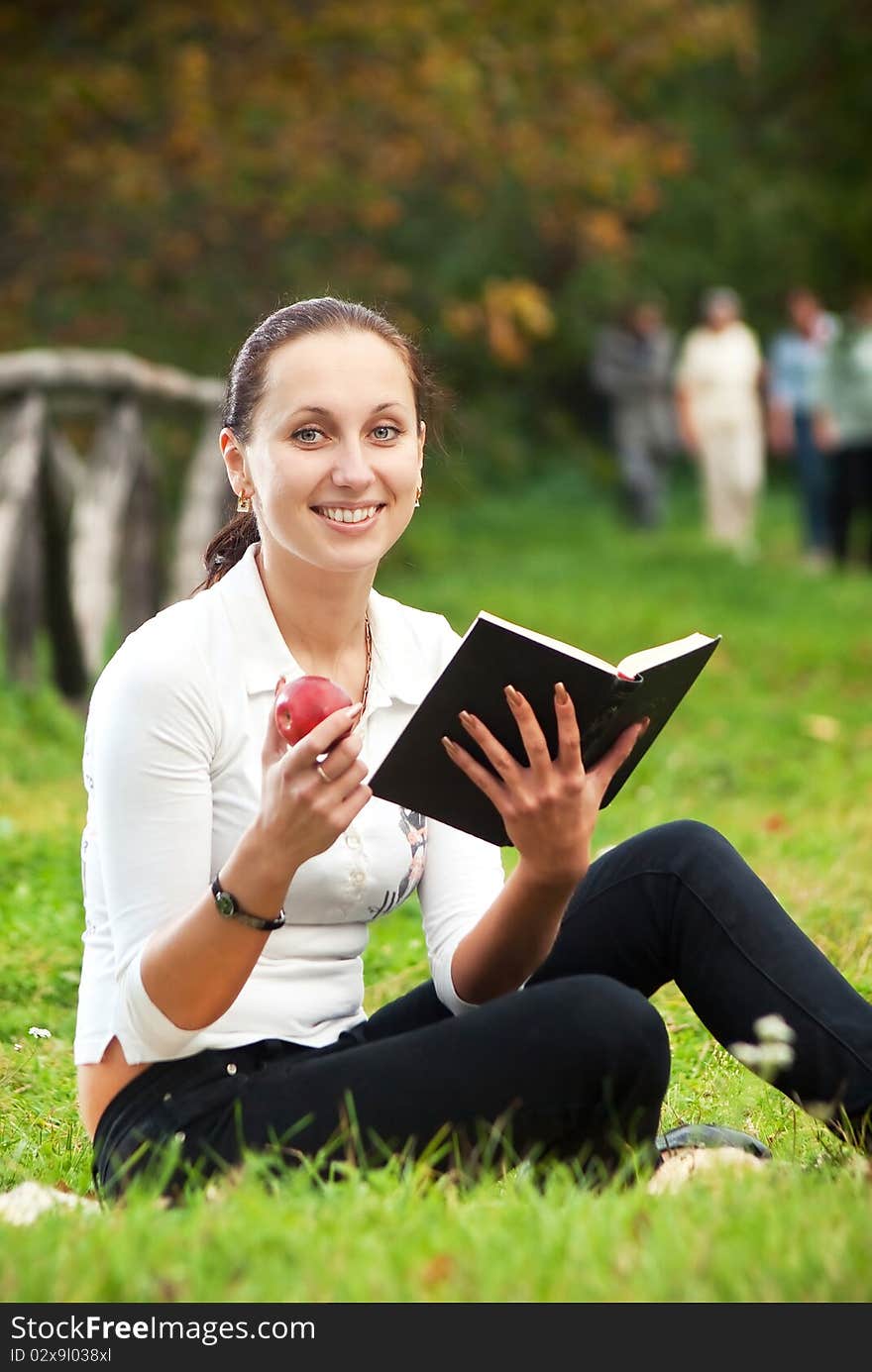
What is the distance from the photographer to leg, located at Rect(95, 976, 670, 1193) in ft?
9.36

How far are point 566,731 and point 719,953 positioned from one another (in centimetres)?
56

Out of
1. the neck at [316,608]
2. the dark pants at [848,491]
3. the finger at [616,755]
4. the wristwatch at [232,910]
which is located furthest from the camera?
the dark pants at [848,491]

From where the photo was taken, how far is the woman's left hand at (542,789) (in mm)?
2875

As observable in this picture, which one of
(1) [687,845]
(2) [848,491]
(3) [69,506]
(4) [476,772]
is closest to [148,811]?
(4) [476,772]

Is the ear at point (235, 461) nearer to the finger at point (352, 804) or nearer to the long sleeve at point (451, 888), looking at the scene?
the long sleeve at point (451, 888)

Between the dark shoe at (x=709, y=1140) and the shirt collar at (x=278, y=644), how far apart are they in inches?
32.7

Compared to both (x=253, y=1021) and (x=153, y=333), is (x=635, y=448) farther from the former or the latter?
(x=253, y=1021)

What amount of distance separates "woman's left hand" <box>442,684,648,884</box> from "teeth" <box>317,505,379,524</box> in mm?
425

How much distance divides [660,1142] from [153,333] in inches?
468

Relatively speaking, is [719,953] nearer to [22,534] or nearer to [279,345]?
[279,345]

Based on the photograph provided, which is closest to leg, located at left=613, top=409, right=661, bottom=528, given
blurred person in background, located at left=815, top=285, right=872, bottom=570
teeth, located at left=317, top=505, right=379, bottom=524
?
blurred person in background, located at left=815, top=285, right=872, bottom=570

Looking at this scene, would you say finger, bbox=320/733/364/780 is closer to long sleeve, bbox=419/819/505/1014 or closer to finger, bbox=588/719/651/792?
finger, bbox=588/719/651/792

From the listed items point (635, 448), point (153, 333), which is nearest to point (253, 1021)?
point (153, 333)

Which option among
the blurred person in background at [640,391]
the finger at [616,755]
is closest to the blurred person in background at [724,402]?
the blurred person in background at [640,391]
